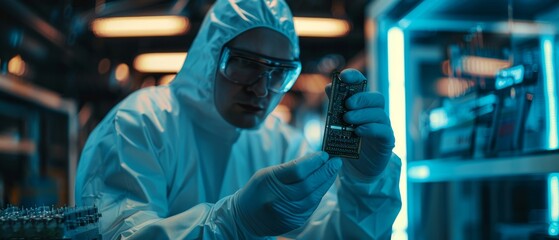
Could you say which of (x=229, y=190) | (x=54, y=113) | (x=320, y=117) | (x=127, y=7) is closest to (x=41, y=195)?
(x=54, y=113)

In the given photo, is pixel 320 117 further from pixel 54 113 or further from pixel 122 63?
pixel 54 113

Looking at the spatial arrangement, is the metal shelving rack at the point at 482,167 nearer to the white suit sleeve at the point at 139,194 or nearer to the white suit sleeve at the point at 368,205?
the white suit sleeve at the point at 368,205

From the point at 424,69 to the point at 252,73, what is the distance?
11.9 ft

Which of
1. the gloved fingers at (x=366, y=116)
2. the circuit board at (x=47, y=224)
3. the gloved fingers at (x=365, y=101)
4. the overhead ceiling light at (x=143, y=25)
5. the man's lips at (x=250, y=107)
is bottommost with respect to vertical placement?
the circuit board at (x=47, y=224)

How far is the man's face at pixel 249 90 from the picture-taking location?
165 cm

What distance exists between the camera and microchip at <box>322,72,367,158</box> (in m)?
1.25

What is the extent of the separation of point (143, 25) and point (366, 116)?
2.97 meters

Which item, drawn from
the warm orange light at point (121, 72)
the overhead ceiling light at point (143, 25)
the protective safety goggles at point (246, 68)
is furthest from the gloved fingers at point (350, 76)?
the warm orange light at point (121, 72)

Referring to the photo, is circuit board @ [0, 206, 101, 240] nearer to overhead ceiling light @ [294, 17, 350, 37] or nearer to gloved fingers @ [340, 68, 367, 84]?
gloved fingers @ [340, 68, 367, 84]

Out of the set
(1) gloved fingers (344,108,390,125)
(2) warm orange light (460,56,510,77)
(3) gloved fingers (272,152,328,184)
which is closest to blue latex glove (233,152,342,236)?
(3) gloved fingers (272,152,328,184)

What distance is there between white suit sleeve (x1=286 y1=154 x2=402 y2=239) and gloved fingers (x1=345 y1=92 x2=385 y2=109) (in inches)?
10.1

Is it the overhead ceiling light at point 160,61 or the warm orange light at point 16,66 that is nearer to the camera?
the warm orange light at point 16,66

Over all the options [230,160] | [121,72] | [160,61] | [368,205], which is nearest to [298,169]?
[368,205]

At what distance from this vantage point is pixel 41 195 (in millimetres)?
4141
